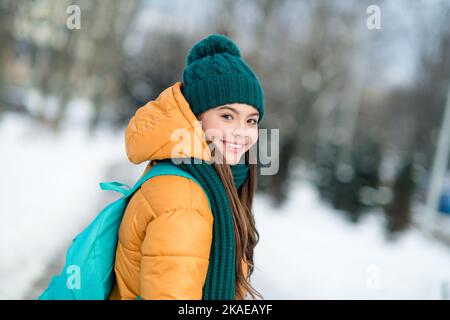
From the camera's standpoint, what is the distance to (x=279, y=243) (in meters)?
7.88

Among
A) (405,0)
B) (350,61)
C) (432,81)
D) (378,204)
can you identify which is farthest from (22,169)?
(432,81)

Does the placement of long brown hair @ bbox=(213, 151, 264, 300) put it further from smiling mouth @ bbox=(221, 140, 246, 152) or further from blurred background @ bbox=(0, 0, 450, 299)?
blurred background @ bbox=(0, 0, 450, 299)

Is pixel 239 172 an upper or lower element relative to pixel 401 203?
upper

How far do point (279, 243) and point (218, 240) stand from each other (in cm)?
643

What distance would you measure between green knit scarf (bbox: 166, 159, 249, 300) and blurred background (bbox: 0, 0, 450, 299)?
8.55 ft

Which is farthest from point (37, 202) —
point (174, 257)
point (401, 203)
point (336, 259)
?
point (401, 203)

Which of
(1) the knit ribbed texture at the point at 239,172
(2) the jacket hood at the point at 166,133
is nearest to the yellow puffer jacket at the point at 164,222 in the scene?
(2) the jacket hood at the point at 166,133

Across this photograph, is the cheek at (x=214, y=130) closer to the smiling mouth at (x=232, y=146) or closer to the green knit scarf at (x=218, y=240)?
the smiling mouth at (x=232, y=146)

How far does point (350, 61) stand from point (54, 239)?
1597cm

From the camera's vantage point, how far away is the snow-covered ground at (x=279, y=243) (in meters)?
5.62

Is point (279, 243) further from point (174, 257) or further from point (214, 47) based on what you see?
point (174, 257)

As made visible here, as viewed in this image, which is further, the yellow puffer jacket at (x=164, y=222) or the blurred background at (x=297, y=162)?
the blurred background at (x=297, y=162)

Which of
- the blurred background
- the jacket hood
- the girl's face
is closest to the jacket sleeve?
the jacket hood

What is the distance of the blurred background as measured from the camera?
6.36 m
